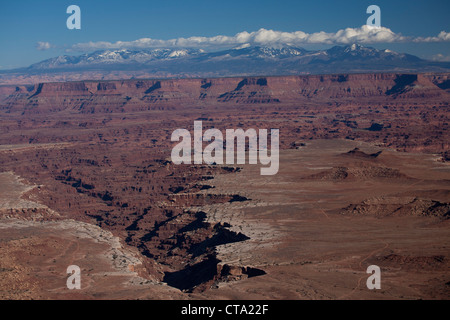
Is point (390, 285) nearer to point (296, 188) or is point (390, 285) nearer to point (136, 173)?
point (296, 188)

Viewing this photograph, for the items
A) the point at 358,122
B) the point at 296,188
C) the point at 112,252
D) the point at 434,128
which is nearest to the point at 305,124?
the point at 358,122

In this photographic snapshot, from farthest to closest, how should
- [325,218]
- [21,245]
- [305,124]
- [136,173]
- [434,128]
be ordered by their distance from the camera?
1. [305,124]
2. [434,128]
3. [136,173]
4. [325,218]
5. [21,245]

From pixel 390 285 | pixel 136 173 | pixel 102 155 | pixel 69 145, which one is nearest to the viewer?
pixel 390 285

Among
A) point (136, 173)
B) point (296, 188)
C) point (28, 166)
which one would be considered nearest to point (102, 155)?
point (28, 166)

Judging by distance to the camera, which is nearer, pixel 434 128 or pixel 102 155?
pixel 102 155
